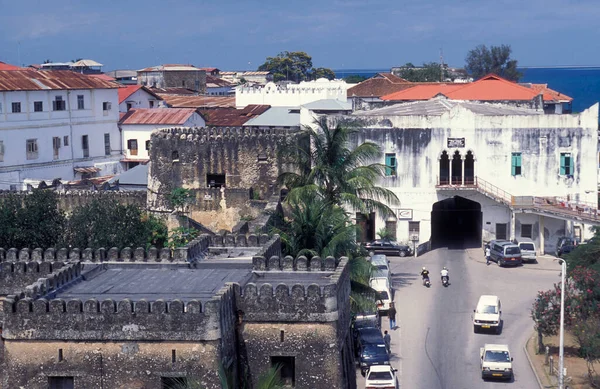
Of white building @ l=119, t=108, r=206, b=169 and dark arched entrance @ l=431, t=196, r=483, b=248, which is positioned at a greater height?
white building @ l=119, t=108, r=206, b=169

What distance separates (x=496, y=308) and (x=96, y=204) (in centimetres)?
Answer: 1741

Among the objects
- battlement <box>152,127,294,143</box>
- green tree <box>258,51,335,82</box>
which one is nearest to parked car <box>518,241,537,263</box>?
battlement <box>152,127,294,143</box>

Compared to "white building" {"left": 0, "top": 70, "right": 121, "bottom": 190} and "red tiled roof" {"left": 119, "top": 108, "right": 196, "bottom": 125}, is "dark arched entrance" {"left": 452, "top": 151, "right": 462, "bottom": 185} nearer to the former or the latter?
"red tiled roof" {"left": 119, "top": 108, "right": 196, "bottom": 125}

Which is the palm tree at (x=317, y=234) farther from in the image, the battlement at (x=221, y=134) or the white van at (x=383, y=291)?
the battlement at (x=221, y=134)

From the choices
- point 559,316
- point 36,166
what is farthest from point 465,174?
point 36,166

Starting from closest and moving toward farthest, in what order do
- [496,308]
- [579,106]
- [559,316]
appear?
[559,316] → [496,308] → [579,106]

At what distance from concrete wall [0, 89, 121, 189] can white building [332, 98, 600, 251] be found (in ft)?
75.3

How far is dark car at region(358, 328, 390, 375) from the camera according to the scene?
35.2 m

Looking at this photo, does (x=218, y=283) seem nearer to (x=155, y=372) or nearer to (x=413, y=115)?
(x=155, y=372)

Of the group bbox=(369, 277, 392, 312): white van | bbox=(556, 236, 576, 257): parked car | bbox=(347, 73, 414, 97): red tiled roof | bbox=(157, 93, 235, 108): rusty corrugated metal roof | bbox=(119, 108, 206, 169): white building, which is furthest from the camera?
bbox=(347, 73, 414, 97): red tiled roof

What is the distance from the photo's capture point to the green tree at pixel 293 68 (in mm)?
155750

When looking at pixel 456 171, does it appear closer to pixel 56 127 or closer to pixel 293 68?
pixel 56 127

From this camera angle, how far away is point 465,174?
54.8 meters

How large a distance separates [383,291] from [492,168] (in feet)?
46.7
